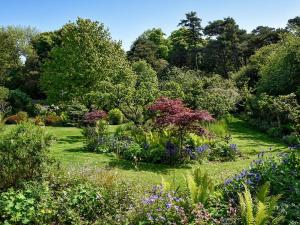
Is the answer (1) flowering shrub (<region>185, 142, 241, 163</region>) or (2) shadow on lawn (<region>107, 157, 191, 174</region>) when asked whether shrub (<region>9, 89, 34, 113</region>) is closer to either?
(2) shadow on lawn (<region>107, 157, 191, 174</region>)

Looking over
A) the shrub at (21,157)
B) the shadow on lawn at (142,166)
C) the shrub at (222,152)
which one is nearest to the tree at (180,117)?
the shadow on lawn at (142,166)

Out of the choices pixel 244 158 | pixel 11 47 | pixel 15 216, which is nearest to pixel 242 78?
pixel 244 158

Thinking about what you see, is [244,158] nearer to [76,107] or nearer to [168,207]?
[168,207]

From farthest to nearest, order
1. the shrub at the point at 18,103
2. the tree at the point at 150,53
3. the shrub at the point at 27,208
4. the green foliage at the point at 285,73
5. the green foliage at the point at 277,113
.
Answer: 1. the tree at the point at 150,53
2. the shrub at the point at 18,103
3. the green foliage at the point at 285,73
4. the green foliage at the point at 277,113
5. the shrub at the point at 27,208

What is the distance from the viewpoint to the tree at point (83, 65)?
25.7 m

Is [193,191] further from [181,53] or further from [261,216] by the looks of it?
[181,53]

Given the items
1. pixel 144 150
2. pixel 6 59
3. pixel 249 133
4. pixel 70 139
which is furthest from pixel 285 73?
pixel 6 59

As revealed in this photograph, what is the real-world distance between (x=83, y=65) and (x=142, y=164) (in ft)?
46.9

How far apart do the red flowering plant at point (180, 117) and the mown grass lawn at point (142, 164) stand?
4.15 feet

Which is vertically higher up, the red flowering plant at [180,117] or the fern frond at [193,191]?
the red flowering plant at [180,117]

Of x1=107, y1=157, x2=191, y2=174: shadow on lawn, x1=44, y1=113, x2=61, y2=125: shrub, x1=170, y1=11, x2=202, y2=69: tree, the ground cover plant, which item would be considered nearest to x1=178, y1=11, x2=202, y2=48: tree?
x1=170, y1=11, x2=202, y2=69: tree

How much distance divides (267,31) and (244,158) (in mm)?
35793

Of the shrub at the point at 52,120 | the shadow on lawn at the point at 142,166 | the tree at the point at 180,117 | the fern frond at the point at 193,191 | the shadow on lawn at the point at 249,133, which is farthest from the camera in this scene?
the shrub at the point at 52,120

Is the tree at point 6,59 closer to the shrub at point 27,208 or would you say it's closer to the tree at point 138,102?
the tree at point 138,102
